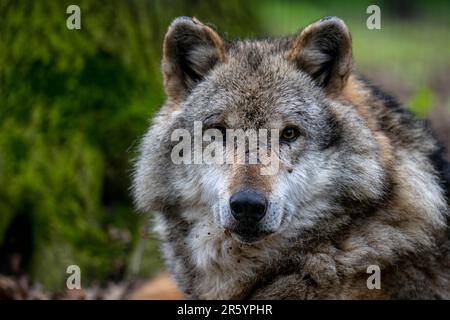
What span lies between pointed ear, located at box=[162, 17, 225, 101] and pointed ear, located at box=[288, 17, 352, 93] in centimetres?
68

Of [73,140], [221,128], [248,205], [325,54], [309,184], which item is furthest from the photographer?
[73,140]

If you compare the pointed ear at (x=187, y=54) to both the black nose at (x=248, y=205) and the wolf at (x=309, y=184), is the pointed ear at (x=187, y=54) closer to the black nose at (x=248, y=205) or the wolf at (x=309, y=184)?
the wolf at (x=309, y=184)

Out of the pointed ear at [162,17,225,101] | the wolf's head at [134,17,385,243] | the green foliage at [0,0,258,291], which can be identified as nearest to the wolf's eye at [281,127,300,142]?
the wolf's head at [134,17,385,243]

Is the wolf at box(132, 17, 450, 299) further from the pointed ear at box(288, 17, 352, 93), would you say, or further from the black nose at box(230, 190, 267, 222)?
the black nose at box(230, 190, 267, 222)

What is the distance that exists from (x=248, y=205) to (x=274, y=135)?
2.46ft

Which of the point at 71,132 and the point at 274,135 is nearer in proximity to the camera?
the point at 274,135

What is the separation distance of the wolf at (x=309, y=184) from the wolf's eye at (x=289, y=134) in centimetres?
1

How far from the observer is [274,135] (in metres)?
5.79

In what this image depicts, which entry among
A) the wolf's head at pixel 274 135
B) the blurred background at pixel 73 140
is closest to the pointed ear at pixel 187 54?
the wolf's head at pixel 274 135

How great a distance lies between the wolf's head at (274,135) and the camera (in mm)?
5664

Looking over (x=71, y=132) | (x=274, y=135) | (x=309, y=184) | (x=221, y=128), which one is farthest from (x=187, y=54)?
(x=71, y=132)

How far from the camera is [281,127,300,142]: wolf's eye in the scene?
19.2 ft

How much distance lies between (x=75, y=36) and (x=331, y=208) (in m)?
4.22

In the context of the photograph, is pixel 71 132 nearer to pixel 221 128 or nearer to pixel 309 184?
pixel 221 128
